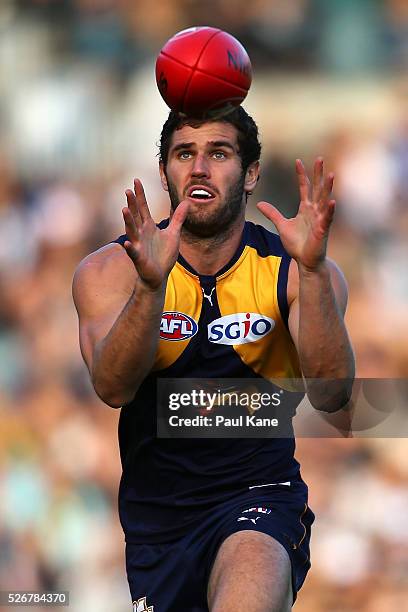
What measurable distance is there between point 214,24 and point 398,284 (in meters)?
3.11

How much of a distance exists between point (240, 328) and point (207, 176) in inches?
26.7

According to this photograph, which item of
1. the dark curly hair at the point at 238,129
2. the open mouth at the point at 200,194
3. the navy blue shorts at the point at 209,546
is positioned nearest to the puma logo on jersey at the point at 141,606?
the navy blue shorts at the point at 209,546

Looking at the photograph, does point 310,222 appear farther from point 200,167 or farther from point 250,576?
point 250,576

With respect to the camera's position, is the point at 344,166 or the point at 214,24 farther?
the point at 214,24

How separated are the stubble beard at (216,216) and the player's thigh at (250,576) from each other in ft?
4.44

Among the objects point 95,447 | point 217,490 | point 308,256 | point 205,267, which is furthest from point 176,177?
point 95,447

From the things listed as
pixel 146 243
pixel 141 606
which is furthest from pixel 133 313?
pixel 141 606

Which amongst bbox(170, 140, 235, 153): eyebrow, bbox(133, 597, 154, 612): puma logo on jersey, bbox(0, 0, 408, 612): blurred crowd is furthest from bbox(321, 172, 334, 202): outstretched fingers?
bbox(0, 0, 408, 612): blurred crowd

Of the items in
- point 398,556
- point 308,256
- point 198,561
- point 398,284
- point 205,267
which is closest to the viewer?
point 308,256

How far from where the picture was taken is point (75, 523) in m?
9.27

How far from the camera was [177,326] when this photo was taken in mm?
5059

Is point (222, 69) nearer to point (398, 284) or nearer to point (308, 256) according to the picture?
point (308, 256)

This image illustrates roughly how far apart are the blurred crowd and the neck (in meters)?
4.28

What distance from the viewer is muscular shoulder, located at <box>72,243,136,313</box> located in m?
5.09
